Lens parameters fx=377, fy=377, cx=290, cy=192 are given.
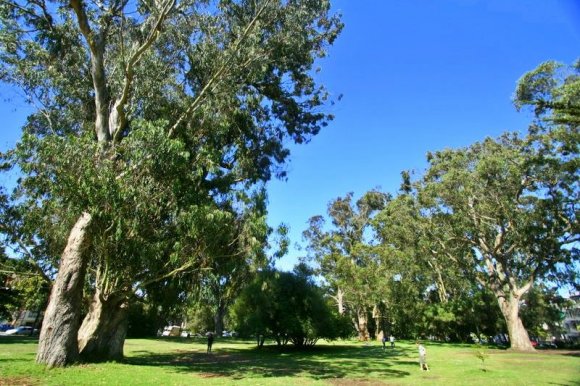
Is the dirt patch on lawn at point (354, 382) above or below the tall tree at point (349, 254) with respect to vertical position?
below

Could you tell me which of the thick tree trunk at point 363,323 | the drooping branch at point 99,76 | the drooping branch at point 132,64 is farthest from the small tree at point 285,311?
the thick tree trunk at point 363,323

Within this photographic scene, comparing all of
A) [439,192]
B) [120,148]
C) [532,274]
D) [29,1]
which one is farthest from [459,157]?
[29,1]

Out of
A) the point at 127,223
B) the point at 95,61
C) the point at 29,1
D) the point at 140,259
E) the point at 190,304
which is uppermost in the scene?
the point at 29,1

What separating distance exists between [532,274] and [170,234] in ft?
93.7

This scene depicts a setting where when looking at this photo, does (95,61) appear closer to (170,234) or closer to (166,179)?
(166,179)

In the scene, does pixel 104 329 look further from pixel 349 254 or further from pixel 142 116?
pixel 349 254

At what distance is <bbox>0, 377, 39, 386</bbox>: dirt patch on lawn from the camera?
373 inches

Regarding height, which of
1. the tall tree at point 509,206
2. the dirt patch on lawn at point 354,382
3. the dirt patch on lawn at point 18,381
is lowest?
the dirt patch on lawn at point 354,382

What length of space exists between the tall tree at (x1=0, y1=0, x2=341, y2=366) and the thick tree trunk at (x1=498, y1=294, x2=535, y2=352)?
72.9ft

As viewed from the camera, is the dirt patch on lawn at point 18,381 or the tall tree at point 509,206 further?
the tall tree at point 509,206

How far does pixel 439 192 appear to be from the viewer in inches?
1181

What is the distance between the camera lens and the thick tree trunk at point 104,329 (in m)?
15.2

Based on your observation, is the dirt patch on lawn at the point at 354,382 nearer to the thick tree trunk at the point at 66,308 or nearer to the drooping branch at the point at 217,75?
the thick tree trunk at the point at 66,308

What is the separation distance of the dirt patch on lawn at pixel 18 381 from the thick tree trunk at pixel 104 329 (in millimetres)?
4698
